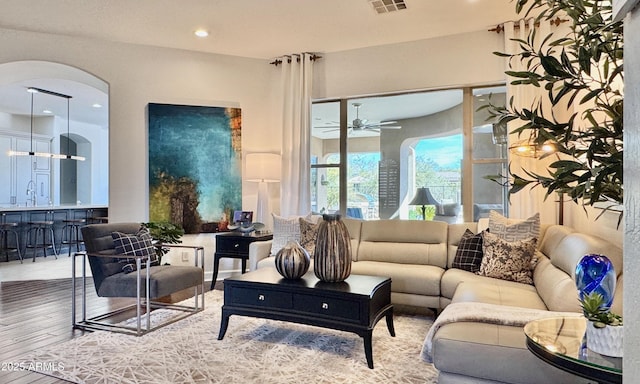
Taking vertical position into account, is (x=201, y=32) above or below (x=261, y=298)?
above

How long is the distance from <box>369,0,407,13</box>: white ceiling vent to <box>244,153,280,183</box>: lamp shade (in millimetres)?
2171

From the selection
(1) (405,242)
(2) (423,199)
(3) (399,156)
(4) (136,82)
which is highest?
(4) (136,82)

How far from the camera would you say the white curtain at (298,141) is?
18.1 feet

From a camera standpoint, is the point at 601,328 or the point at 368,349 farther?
the point at 368,349

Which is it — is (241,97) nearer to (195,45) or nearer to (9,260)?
(195,45)

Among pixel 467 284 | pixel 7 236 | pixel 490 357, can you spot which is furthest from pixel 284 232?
pixel 7 236

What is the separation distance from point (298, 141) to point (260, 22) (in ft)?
5.29

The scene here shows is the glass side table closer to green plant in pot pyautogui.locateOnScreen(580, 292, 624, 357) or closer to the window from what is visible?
green plant in pot pyautogui.locateOnScreen(580, 292, 624, 357)

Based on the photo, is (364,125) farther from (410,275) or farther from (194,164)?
(410,275)

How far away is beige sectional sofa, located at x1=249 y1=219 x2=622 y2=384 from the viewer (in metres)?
1.92

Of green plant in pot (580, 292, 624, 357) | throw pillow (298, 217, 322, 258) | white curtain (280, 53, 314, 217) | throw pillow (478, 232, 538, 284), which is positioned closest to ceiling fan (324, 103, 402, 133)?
white curtain (280, 53, 314, 217)

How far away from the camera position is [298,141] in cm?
555

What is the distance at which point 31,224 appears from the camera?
23.6 ft

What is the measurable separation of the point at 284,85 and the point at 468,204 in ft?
9.42
